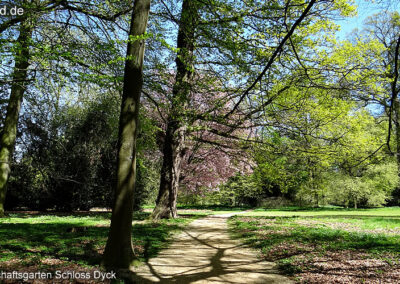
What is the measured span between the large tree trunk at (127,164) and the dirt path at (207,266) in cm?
49

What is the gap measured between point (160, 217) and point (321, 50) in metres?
9.39

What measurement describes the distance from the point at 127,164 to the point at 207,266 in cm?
255

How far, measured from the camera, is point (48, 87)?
29.0 ft

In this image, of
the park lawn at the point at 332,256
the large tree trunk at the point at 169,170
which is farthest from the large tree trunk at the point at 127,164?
the large tree trunk at the point at 169,170

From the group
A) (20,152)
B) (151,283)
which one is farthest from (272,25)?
(20,152)

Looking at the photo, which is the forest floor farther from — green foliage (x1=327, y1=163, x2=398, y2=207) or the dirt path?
green foliage (x1=327, y1=163, x2=398, y2=207)

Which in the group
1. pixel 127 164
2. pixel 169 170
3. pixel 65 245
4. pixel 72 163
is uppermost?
pixel 72 163

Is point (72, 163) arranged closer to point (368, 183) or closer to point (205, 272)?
point (205, 272)

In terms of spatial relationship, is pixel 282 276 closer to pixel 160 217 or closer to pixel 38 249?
pixel 38 249

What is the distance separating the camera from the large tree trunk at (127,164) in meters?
4.72

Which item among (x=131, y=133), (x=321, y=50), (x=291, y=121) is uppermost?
(x=321, y=50)

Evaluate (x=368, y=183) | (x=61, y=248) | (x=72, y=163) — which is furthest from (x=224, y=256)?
(x=368, y=183)

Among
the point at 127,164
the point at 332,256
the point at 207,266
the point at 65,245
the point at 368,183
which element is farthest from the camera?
the point at 368,183

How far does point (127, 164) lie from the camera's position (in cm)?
492
